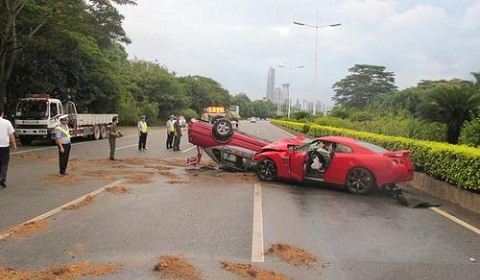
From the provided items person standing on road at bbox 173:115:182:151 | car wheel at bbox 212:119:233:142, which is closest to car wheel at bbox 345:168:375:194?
car wheel at bbox 212:119:233:142

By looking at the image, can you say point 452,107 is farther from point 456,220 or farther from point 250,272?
point 250,272

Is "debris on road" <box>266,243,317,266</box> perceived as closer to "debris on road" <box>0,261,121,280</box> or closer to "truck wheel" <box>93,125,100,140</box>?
"debris on road" <box>0,261,121,280</box>

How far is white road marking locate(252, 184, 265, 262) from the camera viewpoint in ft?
21.0

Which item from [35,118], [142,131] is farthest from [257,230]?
[35,118]

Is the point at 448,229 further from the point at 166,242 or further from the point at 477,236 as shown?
the point at 166,242

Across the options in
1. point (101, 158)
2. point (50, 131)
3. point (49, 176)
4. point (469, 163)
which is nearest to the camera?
point (469, 163)

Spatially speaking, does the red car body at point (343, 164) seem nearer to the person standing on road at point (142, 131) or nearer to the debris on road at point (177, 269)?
the debris on road at point (177, 269)

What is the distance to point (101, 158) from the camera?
1952cm

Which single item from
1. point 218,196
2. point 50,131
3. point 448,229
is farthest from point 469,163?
point 50,131

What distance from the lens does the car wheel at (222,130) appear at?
603 inches

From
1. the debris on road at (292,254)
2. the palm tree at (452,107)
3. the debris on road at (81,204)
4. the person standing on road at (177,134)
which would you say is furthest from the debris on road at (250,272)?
the person standing on road at (177,134)

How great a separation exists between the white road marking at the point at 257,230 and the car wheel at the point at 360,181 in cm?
207

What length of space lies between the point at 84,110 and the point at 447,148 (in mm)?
38399

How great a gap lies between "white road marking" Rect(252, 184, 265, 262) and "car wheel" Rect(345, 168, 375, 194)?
6.80ft
